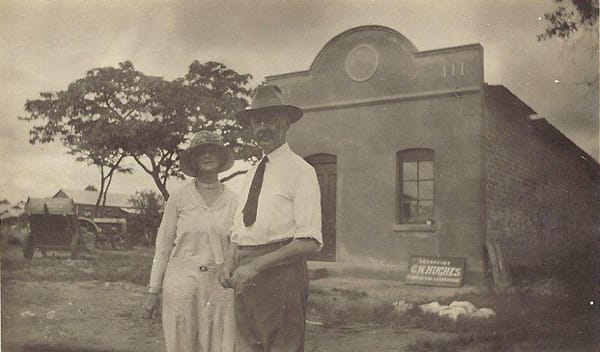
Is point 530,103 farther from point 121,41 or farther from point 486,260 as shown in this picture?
point 121,41

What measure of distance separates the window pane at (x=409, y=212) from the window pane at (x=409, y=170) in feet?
0.49

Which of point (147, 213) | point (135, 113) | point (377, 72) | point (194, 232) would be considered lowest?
point (194, 232)

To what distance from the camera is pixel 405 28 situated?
3686 millimetres

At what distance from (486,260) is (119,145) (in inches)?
100

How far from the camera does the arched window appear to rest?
351cm

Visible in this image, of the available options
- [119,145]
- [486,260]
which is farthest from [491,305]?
[119,145]

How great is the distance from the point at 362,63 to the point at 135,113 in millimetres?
1655

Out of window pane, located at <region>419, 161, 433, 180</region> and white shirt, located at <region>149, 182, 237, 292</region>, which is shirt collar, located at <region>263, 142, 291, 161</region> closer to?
white shirt, located at <region>149, 182, 237, 292</region>

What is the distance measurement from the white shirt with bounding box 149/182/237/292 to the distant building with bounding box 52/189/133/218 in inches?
39.0

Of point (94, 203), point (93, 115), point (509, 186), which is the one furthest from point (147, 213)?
point (509, 186)

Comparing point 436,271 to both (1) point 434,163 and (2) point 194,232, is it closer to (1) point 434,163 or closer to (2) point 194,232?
(1) point 434,163

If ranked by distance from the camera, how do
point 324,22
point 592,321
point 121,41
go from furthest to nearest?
point 121,41 < point 324,22 < point 592,321

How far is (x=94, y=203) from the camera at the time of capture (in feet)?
14.3

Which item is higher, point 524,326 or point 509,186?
point 509,186
